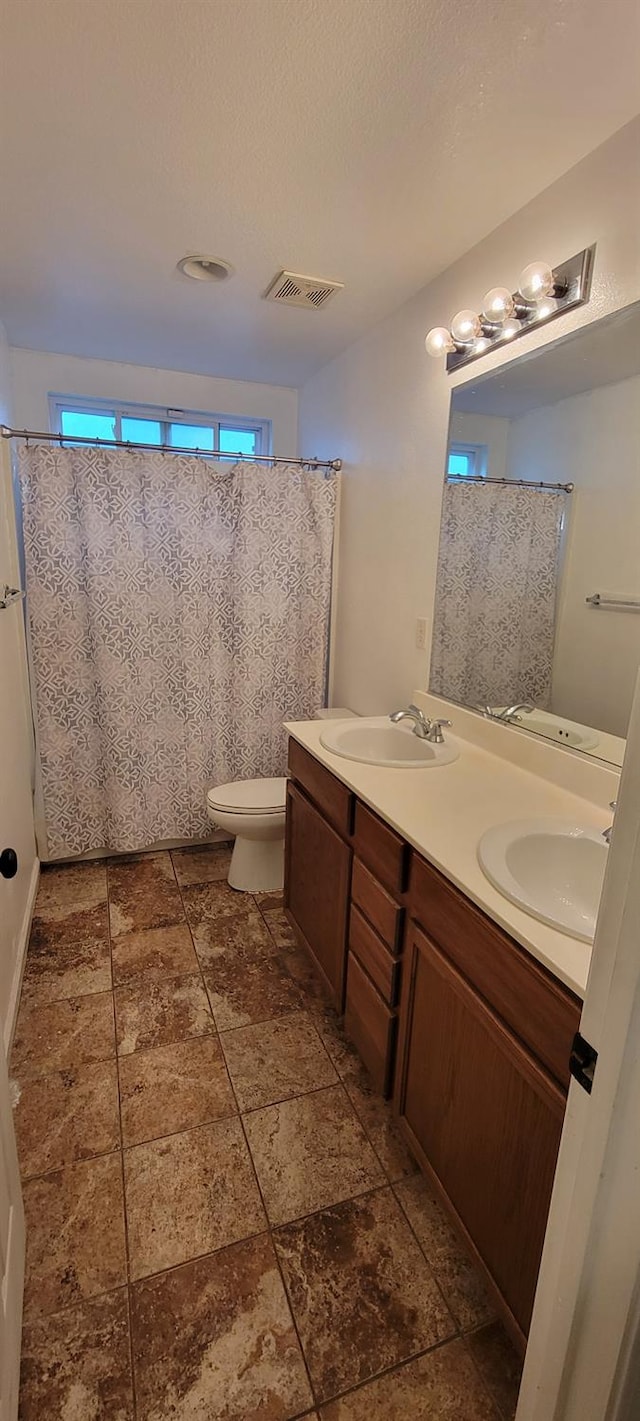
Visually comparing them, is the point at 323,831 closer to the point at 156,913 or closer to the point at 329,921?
the point at 329,921

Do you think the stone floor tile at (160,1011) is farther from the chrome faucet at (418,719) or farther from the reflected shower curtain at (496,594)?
the reflected shower curtain at (496,594)

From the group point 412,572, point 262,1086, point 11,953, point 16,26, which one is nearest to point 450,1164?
point 262,1086

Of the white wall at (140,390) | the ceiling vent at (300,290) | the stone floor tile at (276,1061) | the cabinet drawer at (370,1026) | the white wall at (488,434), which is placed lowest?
the stone floor tile at (276,1061)

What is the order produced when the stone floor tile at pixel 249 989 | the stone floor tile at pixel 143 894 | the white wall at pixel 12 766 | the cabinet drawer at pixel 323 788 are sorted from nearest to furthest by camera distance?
the cabinet drawer at pixel 323 788 < the white wall at pixel 12 766 < the stone floor tile at pixel 249 989 < the stone floor tile at pixel 143 894

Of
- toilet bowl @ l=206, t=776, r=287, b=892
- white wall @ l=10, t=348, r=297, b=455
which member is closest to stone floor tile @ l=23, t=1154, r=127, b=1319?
toilet bowl @ l=206, t=776, r=287, b=892

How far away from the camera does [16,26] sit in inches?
42.6

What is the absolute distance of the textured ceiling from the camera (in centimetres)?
107

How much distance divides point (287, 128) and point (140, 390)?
1820 millimetres

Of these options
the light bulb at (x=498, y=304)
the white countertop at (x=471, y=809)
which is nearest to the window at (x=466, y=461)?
the light bulb at (x=498, y=304)

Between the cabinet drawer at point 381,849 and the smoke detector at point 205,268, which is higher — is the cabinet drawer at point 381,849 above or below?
below

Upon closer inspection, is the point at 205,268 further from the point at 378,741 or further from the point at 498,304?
the point at 378,741

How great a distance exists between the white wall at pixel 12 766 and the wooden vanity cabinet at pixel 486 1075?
1111 mm

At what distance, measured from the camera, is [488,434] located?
69.4 inches

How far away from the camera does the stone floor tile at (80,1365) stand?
1.00 meters
